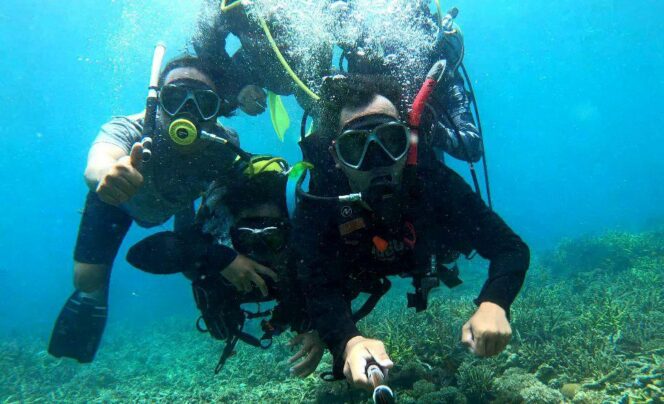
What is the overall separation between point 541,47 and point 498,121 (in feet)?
160

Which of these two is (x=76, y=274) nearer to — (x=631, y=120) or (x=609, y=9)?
(x=609, y=9)

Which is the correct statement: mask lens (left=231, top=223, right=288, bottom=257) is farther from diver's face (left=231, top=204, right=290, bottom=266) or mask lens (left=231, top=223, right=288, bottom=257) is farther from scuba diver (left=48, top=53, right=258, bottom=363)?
scuba diver (left=48, top=53, right=258, bottom=363)

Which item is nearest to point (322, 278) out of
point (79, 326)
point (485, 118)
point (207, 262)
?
point (207, 262)

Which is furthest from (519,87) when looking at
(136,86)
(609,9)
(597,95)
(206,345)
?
(206,345)

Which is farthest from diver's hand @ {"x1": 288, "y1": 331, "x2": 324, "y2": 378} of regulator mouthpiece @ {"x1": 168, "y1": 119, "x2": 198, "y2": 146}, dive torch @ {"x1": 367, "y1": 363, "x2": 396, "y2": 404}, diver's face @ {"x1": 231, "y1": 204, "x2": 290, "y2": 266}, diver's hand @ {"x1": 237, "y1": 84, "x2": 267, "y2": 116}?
diver's hand @ {"x1": 237, "y1": 84, "x2": 267, "y2": 116}

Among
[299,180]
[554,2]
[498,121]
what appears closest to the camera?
[299,180]

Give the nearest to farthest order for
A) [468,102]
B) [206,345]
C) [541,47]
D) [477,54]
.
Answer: [468,102]
[206,345]
[477,54]
[541,47]

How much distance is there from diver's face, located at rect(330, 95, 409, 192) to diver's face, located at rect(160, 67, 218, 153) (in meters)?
1.85

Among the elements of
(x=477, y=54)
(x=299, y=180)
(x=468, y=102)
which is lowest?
(x=299, y=180)

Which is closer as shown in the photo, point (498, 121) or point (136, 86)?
point (136, 86)

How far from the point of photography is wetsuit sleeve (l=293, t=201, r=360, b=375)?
7.41 ft

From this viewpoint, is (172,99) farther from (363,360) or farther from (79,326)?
(79,326)

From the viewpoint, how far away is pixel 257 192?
381 centimetres

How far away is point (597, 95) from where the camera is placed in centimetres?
15212
